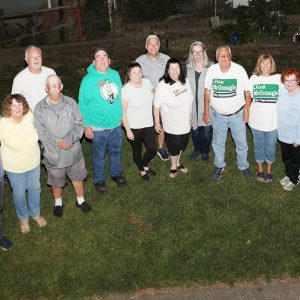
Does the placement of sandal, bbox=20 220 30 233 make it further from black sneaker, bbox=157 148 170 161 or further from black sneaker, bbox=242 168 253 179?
black sneaker, bbox=242 168 253 179

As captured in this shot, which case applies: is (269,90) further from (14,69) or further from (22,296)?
(14,69)

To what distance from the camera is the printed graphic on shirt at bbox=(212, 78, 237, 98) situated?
6.11m

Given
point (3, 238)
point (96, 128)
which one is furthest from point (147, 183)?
point (3, 238)

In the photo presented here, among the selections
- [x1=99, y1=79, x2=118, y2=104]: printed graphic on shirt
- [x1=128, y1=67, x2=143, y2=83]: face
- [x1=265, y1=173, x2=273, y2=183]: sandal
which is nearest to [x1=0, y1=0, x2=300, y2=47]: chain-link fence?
[x1=265, y1=173, x2=273, y2=183]: sandal

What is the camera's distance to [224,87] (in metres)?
6.15

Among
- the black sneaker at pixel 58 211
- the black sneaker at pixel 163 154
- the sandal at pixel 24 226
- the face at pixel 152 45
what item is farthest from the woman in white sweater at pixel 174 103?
the sandal at pixel 24 226

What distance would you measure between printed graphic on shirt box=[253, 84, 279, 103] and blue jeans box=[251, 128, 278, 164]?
50 cm

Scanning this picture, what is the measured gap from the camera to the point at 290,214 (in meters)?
6.09

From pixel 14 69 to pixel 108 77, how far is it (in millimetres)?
7579

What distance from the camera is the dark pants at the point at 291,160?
243 inches

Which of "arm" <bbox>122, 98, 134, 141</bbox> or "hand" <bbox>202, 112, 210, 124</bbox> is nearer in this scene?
"arm" <bbox>122, 98, 134, 141</bbox>

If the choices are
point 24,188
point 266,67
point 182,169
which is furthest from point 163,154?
point 24,188

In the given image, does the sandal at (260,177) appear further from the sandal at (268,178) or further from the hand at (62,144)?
the hand at (62,144)

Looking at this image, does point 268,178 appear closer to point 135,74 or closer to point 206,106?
point 206,106
